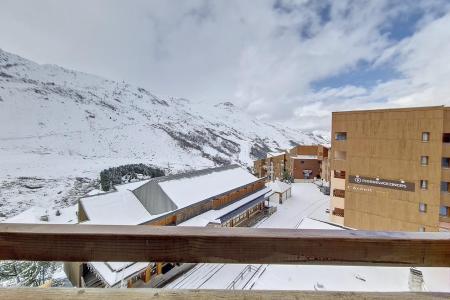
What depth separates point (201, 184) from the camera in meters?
16.5

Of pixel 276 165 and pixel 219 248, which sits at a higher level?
pixel 219 248

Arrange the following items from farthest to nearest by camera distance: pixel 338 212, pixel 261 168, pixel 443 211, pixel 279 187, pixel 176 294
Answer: pixel 261 168 → pixel 279 187 → pixel 338 212 → pixel 443 211 → pixel 176 294

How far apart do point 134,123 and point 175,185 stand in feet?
189

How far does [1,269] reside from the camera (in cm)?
833

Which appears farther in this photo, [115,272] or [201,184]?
[201,184]

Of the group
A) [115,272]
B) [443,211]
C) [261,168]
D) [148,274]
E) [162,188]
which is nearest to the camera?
[115,272]

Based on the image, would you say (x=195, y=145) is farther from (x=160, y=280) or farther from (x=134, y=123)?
(x=160, y=280)

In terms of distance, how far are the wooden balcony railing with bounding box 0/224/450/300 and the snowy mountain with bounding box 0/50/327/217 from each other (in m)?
26.3

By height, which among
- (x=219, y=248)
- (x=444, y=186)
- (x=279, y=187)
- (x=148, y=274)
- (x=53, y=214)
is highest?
(x=219, y=248)

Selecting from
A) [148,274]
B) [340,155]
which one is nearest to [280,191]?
[340,155]

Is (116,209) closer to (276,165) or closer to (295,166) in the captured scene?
(276,165)

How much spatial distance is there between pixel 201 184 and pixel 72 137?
149 feet

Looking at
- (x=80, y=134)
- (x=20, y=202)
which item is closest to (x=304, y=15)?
(x=20, y=202)

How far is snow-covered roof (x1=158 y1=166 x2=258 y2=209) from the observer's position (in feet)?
46.0
